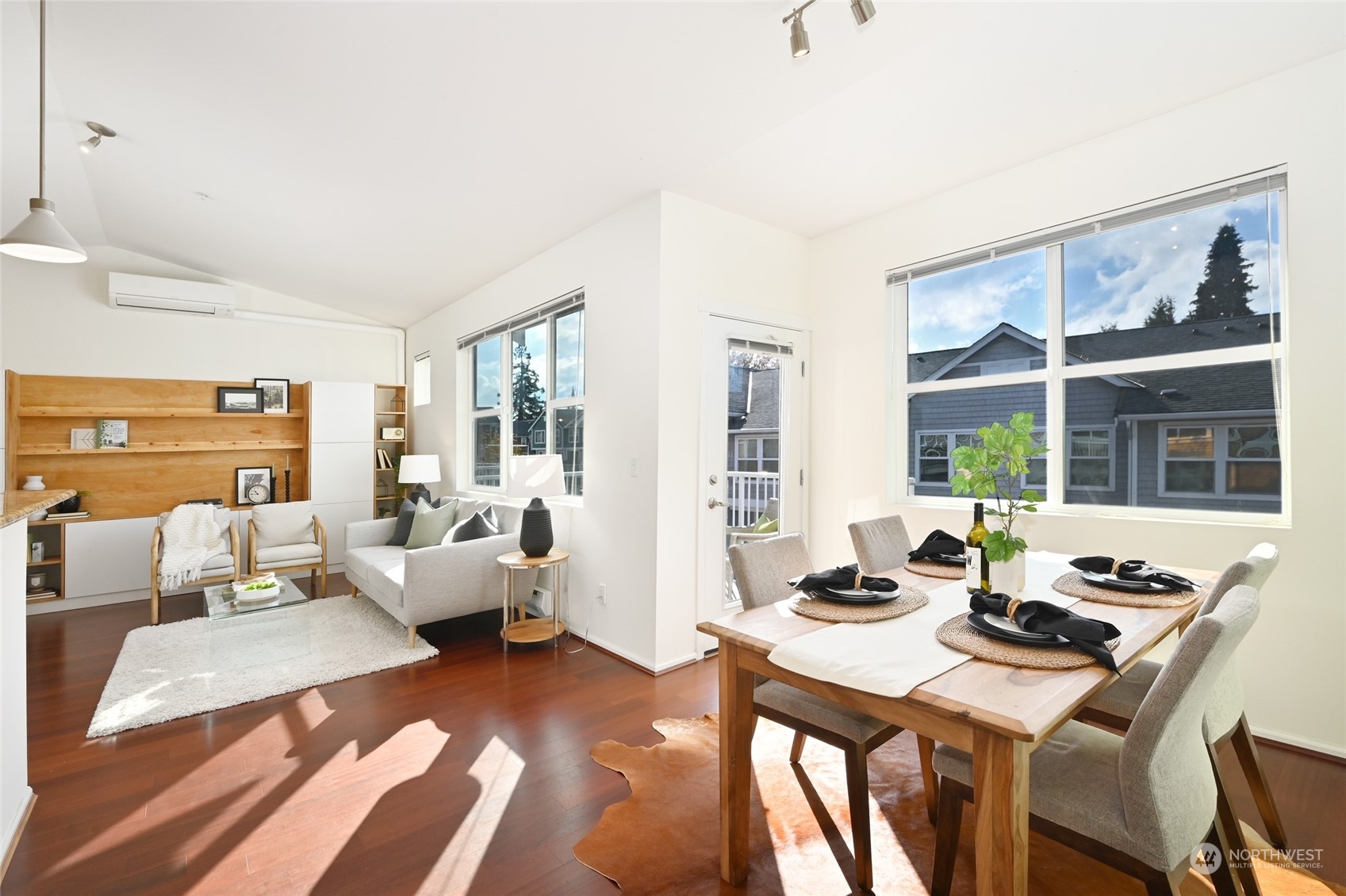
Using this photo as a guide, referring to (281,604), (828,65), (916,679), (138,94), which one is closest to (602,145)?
(828,65)

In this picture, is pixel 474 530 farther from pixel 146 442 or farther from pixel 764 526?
pixel 146 442

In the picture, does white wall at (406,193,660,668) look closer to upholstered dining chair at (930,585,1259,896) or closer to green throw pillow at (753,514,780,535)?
green throw pillow at (753,514,780,535)

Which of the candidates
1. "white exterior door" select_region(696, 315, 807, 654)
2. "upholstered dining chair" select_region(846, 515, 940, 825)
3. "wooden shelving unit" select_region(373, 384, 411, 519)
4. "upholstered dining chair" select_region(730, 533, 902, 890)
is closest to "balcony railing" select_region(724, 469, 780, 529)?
"white exterior door" select_region(696, 315, 807, 654)

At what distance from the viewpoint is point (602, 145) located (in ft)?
9.93

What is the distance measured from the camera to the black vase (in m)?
3.80

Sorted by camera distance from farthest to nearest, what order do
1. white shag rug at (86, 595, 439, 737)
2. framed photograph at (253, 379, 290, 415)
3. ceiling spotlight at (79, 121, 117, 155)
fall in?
framed photograph at (253, 379, 290, 415) → ceiling spotlight at (79, 121, 117, 155) → white shag rug at (86, 595, 439, 737)

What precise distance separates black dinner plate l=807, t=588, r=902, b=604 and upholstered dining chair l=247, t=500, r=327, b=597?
15.7 ft

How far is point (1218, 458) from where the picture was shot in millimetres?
2717

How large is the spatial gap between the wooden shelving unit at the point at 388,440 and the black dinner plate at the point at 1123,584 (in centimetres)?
626

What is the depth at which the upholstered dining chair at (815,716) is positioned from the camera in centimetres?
172

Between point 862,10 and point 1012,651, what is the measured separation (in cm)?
191

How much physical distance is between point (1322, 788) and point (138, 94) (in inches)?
229

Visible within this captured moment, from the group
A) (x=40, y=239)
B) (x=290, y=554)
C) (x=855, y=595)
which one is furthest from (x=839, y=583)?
(x=290, y=554)

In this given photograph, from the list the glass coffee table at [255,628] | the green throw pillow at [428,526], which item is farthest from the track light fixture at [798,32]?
the green throw pillow at [428,526]
